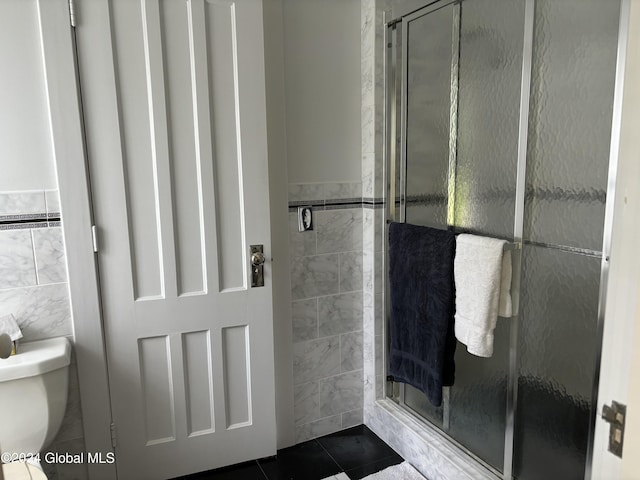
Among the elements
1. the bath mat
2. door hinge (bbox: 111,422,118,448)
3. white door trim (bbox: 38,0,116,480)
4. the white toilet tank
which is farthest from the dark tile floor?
the white toilet tank

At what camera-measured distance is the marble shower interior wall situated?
171 cm

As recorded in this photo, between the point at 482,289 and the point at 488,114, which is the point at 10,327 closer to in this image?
the point at 482,289

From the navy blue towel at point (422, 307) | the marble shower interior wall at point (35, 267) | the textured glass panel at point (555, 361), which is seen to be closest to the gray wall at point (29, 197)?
the marble shower interior wall at point (35, 267)

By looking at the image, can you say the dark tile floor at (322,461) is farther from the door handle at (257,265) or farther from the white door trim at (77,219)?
the door handle at (257,265)

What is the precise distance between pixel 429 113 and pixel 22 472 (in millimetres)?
1862

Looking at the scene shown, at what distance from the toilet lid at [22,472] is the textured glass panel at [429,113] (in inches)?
63.2

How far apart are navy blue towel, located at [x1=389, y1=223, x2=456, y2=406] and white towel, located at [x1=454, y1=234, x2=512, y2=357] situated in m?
0.09

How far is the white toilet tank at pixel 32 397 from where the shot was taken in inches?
61.6

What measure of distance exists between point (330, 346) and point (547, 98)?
57.5 inches

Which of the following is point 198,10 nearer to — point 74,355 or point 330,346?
point 74,355

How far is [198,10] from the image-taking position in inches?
71.3

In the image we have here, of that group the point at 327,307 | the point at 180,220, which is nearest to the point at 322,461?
the point at 327,307

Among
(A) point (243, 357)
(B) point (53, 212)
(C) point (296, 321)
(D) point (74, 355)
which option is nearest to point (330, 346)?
(C) point (296, 321)

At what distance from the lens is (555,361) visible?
1529 mm
